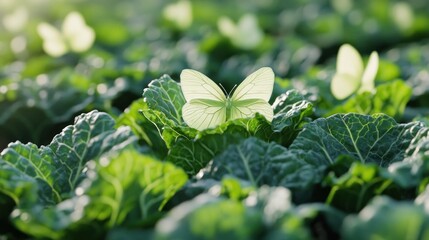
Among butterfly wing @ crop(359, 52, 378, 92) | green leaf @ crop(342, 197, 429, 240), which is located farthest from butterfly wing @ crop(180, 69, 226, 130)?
butterfly wing @ crop(359, 52, 378, 92)

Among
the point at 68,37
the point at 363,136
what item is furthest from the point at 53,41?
the point at 363,136

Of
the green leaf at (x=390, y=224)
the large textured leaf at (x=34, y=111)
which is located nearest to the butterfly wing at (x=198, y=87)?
the green leaf at (x=390, y=224)

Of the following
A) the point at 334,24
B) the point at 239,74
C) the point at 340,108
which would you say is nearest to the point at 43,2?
the point at 334,24

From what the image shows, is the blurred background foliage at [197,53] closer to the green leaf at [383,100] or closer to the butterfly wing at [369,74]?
the green leaf at [383,100]

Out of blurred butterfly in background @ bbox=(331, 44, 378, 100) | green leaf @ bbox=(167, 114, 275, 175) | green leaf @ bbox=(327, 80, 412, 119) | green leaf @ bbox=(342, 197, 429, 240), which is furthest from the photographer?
blurred butterfly in background @ bbox=(331, 44, 378, 100)

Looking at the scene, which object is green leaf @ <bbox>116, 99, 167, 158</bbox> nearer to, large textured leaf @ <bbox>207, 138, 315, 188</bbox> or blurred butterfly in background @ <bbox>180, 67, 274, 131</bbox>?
blurred butterfly in background @ <bbox>180, 67, 274, 131</bbox>

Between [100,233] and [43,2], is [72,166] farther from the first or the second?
[43,2]
